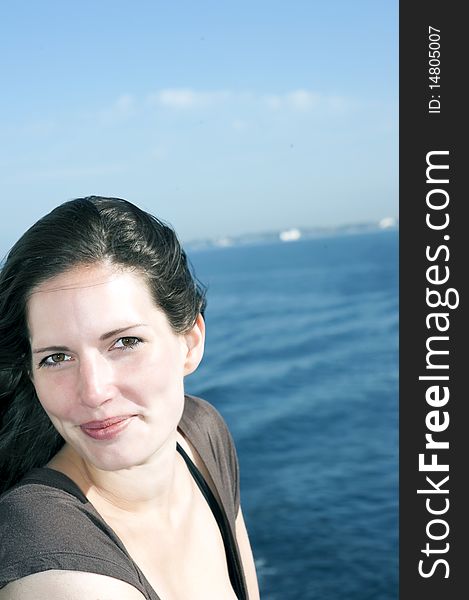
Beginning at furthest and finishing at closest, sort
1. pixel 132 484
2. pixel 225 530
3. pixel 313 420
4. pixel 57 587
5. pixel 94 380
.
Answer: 1. pixel 313 420
2. pixel 225 530
3. pixel 132 484
4. pixel 94 380
5. pixel 57 587

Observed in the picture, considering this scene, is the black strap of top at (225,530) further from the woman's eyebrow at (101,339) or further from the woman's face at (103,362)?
the woman's eyebrow at (101,339)

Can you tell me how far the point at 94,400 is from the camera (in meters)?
1.29

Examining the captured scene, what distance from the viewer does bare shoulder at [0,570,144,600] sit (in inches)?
45.5

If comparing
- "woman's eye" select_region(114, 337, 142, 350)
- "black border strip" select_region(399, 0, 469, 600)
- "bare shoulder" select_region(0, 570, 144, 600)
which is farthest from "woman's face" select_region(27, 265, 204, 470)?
"black border strip" select_region(399, 0, 469, 600)

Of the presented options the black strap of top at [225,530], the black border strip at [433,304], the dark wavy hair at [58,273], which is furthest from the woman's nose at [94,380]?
the black border strip at [433,304]

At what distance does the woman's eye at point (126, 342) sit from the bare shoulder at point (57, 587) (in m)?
0.36

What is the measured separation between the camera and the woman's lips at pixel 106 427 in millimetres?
1323

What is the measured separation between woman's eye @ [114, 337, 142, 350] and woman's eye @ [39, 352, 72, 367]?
0.27 ft

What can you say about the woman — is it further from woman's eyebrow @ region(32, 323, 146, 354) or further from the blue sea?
the blue sea

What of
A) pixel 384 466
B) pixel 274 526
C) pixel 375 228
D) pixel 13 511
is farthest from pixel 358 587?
pixel 375 228

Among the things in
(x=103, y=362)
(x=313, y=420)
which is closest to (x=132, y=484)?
(x=103, y=362)

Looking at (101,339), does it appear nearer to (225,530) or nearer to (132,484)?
(132,484)

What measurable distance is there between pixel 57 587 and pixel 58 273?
488 mm

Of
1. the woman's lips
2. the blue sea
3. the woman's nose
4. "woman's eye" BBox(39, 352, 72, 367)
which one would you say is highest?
"woman's eye" BBox(39, 352, 72, 367)
